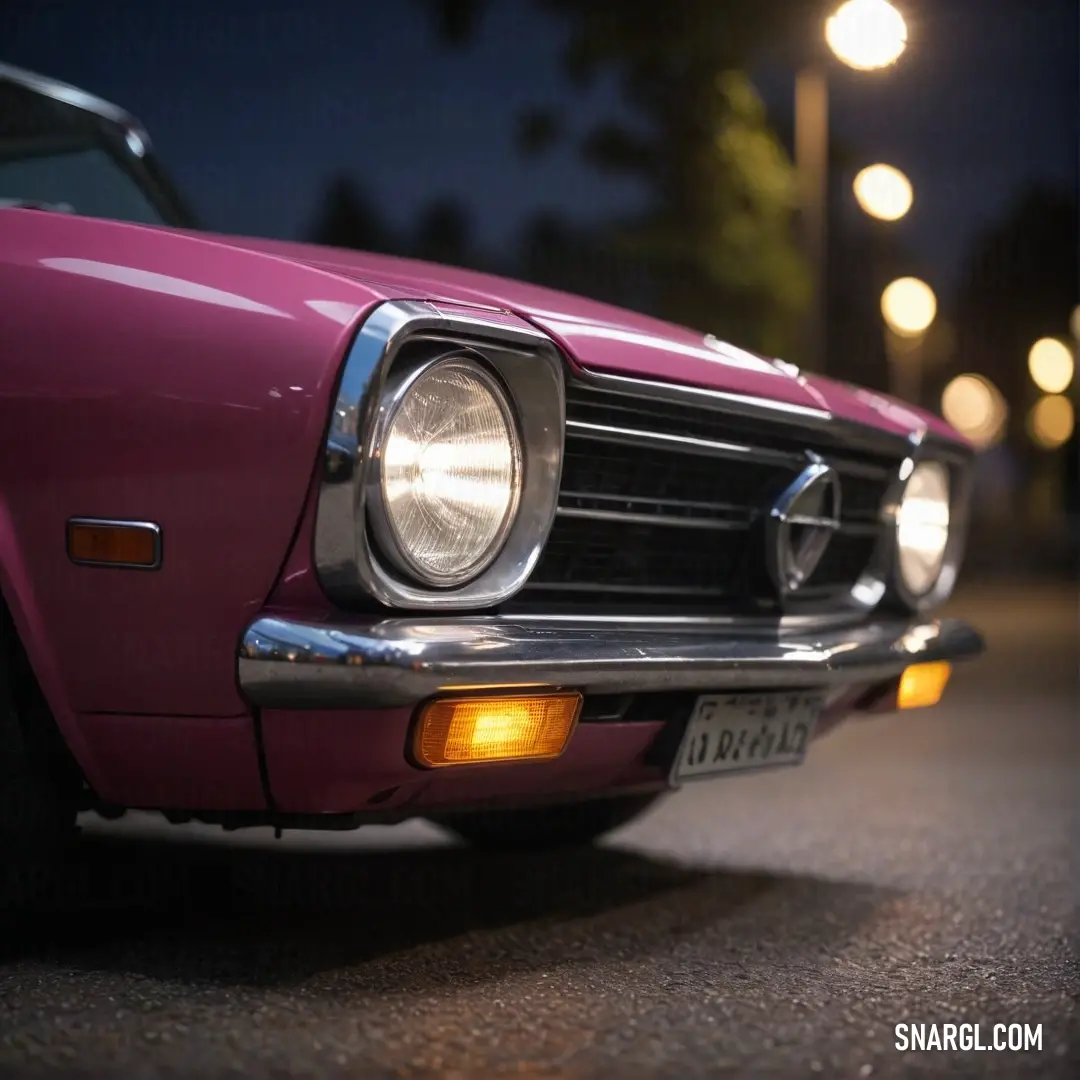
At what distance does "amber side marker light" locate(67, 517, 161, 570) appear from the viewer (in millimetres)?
2617

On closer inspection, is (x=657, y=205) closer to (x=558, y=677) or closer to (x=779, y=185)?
(x=779, y=185)

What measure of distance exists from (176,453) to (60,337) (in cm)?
29

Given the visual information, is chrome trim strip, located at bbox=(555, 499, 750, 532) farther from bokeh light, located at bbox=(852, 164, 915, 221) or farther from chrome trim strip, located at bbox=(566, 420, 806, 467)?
bokeh light, located at bbox=(852, 164, 915, 221)

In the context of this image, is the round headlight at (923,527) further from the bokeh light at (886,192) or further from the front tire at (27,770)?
the bokeh light at (886,192)

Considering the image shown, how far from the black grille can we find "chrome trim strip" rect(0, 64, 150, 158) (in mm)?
1984

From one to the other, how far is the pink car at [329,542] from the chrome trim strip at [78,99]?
1.44 meters

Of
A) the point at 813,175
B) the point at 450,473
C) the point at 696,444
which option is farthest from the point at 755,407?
the point at 813,175

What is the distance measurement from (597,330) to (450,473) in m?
0.47

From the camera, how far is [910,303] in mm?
20906

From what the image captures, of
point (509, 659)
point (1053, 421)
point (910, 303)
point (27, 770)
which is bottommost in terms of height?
point (1053, 421)

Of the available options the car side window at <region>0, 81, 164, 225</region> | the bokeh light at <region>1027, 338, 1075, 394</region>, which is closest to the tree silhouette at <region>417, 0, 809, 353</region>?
the car side window at <region>0, 81, 164, 225</region>

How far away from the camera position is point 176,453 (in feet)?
8.53

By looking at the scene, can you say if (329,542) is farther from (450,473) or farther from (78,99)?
(78,99)

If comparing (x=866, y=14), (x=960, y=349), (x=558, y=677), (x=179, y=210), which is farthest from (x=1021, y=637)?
(x=960, y=349)
